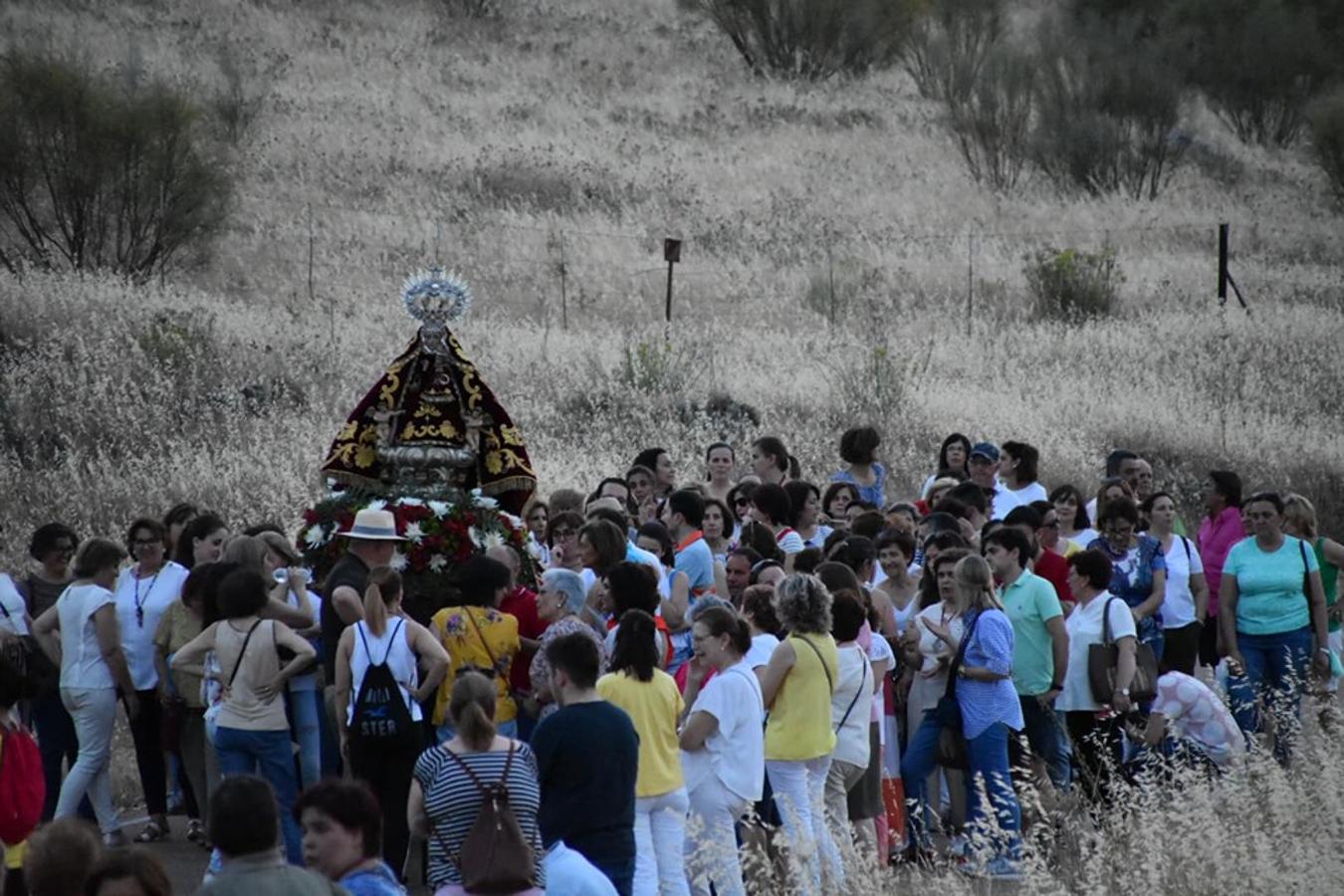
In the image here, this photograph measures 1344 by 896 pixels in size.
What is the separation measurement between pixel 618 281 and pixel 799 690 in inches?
1009

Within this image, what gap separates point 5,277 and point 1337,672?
1992 centimetres

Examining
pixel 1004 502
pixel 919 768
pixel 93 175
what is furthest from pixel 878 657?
pixel 93 175

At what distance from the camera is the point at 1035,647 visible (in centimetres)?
1116

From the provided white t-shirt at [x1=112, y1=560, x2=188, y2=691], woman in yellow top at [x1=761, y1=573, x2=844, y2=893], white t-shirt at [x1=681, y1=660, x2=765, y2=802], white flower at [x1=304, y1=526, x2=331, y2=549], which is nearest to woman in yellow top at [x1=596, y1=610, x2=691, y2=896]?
white t-shirt at [x1=681, y1=660, x2=765, y2=802]

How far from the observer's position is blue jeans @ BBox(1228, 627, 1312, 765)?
12.9 m

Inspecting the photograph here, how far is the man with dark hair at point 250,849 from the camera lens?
5.50m

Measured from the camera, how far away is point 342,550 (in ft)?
36.8

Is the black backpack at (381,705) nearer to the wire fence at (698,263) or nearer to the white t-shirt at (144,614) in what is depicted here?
the white t-shirt at (144,614)

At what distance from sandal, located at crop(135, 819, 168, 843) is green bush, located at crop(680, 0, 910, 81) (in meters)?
47.6

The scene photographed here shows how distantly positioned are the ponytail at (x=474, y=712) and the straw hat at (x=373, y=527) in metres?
3.29

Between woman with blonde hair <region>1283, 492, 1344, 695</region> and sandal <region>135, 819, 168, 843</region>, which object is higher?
woman with blonde hair <region>1283, 492, 1344, 695</region>

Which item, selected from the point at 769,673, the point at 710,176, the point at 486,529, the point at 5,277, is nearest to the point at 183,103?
the point at 5,277

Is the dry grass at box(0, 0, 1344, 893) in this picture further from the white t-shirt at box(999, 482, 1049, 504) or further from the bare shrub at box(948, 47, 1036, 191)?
the white t-shirt at box(999, 482, 1049, 504)

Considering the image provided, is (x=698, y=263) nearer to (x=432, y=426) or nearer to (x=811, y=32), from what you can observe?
(x=811, y=32)
